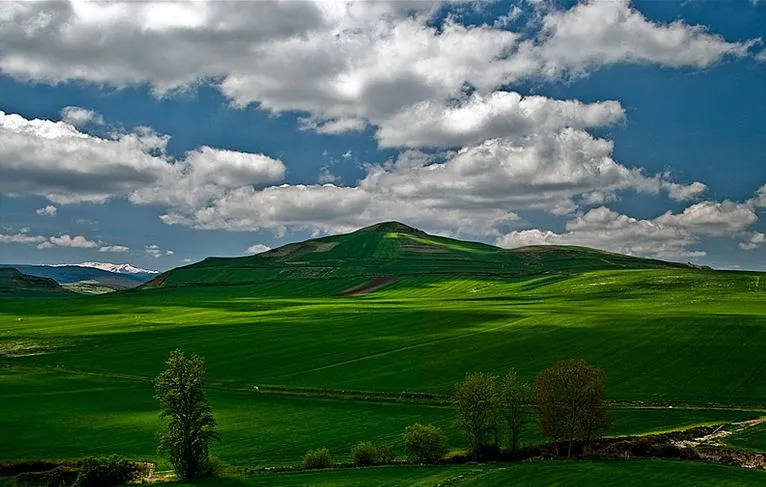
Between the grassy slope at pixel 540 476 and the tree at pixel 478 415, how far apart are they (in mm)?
6533

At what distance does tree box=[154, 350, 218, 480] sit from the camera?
194 ft

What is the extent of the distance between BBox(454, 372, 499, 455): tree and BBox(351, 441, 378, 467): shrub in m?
10.3

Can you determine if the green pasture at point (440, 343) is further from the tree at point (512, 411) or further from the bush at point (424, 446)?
the bush at point (424, 446)

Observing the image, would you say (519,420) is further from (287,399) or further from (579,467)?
(287,399)

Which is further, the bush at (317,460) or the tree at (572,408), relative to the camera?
the tree at (572,408)

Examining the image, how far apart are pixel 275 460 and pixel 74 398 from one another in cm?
4167

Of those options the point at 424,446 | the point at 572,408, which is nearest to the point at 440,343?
the point at 572,408

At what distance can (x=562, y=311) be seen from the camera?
146m

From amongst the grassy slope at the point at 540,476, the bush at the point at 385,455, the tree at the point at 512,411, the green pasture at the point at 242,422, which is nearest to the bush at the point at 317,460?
the grassy slope at the point at 540,476

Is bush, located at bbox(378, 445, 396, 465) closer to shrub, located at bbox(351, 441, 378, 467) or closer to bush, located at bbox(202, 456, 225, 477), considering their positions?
shrub, located at bbox(351, 441, 378, 467)

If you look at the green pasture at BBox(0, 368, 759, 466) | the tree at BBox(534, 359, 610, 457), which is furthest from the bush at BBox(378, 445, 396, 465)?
the tree at BBox(534, 359, 610, 457)

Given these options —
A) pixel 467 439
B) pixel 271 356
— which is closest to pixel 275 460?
pixel 467 439

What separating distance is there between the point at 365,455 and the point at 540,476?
53.6 feet

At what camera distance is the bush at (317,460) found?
59.8 meters
